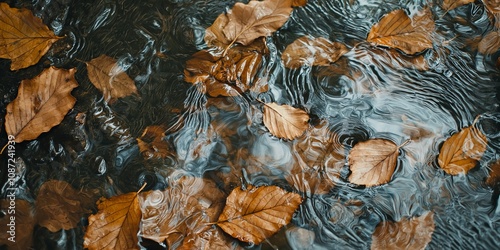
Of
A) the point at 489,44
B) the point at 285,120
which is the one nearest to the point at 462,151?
the point at 489,44

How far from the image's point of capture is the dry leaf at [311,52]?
209 cm

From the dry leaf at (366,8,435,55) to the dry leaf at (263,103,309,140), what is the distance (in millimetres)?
448

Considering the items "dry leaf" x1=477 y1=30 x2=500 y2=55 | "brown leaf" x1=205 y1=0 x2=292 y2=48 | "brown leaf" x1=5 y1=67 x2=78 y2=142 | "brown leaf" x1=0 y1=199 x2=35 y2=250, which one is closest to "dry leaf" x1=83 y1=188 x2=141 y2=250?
"brown leaf" x1=0 y1=199 x2=35 y2=250

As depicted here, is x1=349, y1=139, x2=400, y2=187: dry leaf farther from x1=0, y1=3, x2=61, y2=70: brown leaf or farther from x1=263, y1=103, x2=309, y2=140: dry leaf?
x1=0, y1=3, x2=61, y2=70: brown leaf

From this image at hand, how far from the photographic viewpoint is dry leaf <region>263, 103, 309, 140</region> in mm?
1947

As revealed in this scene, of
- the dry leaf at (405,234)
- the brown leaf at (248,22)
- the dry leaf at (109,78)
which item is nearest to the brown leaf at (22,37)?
the dry leaf at (109,78)

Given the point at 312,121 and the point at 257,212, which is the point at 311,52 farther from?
the point at 257,212

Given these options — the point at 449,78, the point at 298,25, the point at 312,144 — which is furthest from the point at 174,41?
the point at 449,78

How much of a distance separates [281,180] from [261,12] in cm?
73

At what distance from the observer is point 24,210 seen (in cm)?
189

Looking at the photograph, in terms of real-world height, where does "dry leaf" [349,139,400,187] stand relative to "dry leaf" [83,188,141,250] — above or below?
above

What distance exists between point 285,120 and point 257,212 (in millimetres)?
371

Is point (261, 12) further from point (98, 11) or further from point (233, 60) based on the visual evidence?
point (98, 11)

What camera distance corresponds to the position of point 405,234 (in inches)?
69.3
